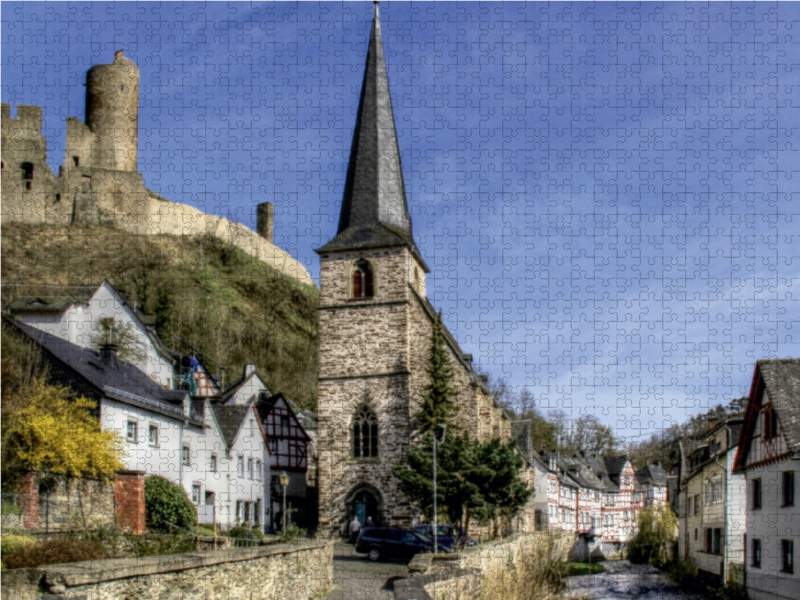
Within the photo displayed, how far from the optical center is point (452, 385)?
41406mm

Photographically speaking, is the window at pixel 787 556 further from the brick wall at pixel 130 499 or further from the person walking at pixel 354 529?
the person walking at pixel 354 529

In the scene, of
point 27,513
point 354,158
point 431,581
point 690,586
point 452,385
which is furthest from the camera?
point 354,158

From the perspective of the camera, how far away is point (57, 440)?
25.5 m

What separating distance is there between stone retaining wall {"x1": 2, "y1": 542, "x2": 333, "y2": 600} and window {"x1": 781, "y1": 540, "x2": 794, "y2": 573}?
39.1 feet

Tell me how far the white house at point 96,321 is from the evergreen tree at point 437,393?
677 inches

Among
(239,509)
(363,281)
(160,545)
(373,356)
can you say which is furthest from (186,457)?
(160,545)

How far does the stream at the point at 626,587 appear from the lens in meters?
32.5

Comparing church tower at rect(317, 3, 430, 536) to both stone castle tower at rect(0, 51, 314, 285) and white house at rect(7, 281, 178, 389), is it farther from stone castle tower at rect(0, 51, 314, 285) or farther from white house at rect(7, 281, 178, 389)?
stone castle tower at rect(0, 51, 314, 285)

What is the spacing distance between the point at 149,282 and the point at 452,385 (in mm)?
37655

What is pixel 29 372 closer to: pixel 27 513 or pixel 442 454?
pixel 27 513

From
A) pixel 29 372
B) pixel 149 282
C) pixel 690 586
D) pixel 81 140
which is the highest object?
pixel 81 140

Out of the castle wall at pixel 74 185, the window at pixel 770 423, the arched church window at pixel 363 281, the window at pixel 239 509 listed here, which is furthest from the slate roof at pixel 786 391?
the castle wall at pixel 74 185

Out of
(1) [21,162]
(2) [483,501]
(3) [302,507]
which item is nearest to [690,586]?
(2) [483,501]

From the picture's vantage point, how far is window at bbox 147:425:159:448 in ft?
102
